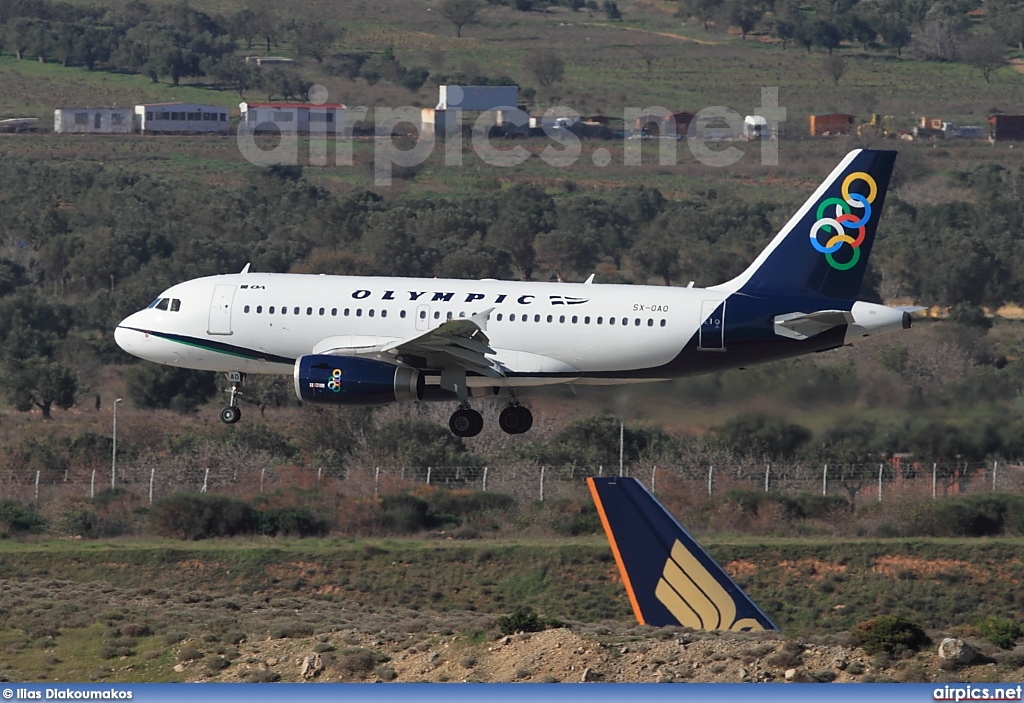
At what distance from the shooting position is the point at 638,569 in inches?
1774

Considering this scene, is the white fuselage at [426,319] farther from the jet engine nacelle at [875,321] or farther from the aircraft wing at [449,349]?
the jet engine nacelle at [875,321]

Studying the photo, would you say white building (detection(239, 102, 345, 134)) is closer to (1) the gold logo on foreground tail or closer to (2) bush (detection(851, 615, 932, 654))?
(1) the gold logo on foreground tail

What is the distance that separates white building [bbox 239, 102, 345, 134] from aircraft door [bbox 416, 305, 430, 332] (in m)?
132

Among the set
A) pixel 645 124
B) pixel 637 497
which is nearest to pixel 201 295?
pixel 637 497

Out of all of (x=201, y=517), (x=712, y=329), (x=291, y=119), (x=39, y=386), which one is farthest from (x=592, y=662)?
(x=291, y=119)

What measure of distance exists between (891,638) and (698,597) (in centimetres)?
570

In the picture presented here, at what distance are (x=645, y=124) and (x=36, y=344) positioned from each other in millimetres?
85360

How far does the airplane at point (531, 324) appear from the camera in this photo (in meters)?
50.0

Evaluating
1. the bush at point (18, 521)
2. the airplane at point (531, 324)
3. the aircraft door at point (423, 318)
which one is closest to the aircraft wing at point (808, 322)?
the airplane at point (531, 324)

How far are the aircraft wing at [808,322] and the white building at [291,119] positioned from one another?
135m

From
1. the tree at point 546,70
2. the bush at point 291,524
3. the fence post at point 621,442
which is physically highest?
the tree at point 546,70

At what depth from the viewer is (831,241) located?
5169 cm

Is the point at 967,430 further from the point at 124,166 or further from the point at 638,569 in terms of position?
the point at 124,166

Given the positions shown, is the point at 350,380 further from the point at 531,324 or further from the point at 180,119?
the point at 180,119
